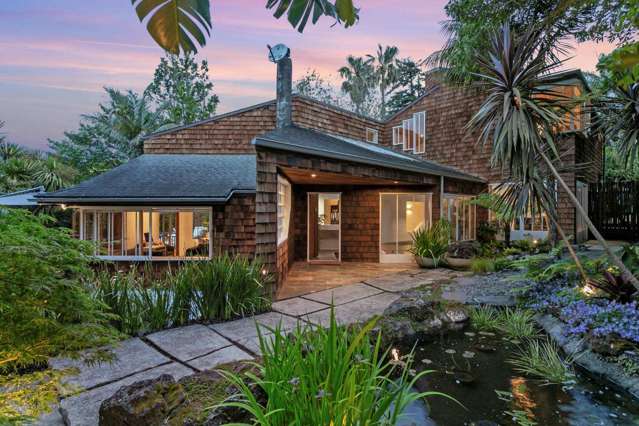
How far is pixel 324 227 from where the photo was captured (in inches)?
420

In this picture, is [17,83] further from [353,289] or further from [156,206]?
[353,289]

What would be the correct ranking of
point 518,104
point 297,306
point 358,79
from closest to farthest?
point 518,104
point 297,306
point 358,79

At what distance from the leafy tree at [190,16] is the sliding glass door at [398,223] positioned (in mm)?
8331

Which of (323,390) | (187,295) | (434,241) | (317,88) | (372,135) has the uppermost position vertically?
(317,88)

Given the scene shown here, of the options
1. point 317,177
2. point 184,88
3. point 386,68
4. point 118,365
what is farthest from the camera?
point 386,68

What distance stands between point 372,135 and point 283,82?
18.3 feet

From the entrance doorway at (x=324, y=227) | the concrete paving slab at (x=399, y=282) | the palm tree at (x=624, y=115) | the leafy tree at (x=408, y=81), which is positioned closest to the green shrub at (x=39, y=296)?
the concrete paving slab at (x=399, y=282)

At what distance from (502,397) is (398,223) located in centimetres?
724

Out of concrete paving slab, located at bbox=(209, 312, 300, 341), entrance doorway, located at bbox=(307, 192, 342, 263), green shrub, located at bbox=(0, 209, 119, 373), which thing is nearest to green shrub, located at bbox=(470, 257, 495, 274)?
entrance doorway, located at bbox=(307, 192, 342, 263)

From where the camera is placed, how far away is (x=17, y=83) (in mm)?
9273

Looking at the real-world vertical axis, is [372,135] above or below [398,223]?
above

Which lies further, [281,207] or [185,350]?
[281,207]

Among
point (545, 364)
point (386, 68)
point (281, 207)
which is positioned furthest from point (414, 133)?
point (386, 68)

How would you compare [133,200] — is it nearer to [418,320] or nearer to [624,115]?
[418,320]
